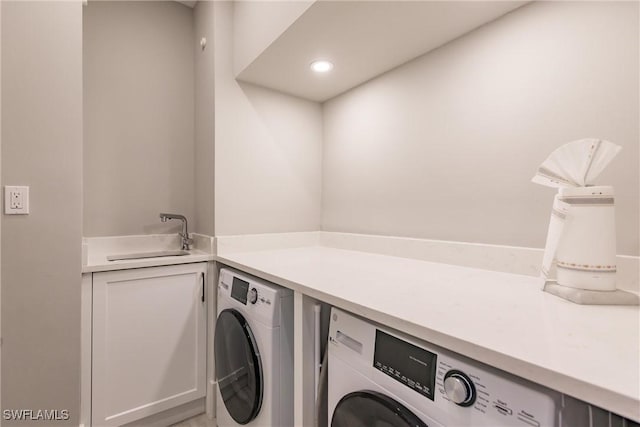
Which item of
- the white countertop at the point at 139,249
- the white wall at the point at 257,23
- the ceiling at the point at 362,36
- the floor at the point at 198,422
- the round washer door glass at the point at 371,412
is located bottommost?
the floor at the point at 198,422

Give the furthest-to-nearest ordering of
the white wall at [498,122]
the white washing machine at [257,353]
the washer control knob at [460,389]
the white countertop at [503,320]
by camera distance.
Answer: the white washing machine at [257,353], the white wall at [498,122], the washer control knob at [460,389], the white countertop at [503,320]

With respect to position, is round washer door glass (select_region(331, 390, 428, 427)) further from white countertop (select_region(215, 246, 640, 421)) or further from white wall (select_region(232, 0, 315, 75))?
white wall (select_region(232, 0, 315, 75))

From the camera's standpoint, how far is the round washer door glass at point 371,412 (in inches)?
26.8

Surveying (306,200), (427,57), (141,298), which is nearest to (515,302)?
(427,57)

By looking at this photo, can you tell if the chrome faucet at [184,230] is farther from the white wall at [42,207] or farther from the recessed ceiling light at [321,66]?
Result: the recessed ceiling light at [321,66]

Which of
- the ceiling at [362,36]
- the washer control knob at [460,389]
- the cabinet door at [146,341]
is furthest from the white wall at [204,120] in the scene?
the washer control knob at [460,389]

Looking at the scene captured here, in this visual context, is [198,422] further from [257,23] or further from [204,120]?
[257,23]

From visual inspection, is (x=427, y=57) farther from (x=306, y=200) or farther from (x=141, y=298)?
(x=141, y=298)

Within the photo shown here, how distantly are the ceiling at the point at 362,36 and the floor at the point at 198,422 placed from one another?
2.09 meters

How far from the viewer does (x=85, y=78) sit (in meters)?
1.86

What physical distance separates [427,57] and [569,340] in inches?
55.8

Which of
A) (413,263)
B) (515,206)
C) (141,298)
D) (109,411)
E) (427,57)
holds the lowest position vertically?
(109,411)

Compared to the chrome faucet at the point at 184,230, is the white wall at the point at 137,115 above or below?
above

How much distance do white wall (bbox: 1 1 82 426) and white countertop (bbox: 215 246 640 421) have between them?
93 cm
